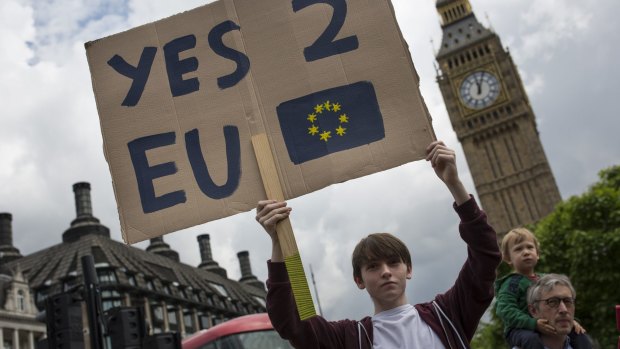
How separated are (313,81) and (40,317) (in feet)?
21.3

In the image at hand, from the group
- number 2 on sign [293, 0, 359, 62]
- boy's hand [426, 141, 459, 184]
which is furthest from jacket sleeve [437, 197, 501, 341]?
number 2 on sign [293, 0, 359, 62]

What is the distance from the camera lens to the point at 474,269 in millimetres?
2750

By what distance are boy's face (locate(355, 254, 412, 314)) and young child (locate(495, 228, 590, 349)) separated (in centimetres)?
138

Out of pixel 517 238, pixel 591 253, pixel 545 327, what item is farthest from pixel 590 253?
pixel 545 327

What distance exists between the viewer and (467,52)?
215 feet

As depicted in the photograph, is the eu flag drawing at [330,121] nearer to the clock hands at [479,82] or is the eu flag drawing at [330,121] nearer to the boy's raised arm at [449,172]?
the boy's raised arm at [449,172]

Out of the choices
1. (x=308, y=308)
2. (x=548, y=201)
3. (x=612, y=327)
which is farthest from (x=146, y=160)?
(x=548, y=201)

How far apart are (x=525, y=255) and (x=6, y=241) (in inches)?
2340

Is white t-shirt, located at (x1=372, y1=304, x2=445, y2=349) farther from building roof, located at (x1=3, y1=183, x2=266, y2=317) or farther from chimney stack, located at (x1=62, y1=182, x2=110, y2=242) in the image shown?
chimney stack, located at (x1=62, y1=182, x2=110, y2=242)

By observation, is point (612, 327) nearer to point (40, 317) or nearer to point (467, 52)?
point (40, 317)

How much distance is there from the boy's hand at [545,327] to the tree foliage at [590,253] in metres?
17.5

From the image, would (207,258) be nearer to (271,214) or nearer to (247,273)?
(247,273)

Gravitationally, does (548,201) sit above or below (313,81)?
above

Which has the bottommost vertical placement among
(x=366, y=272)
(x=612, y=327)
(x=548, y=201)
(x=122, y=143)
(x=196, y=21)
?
(x=612, y=327)
